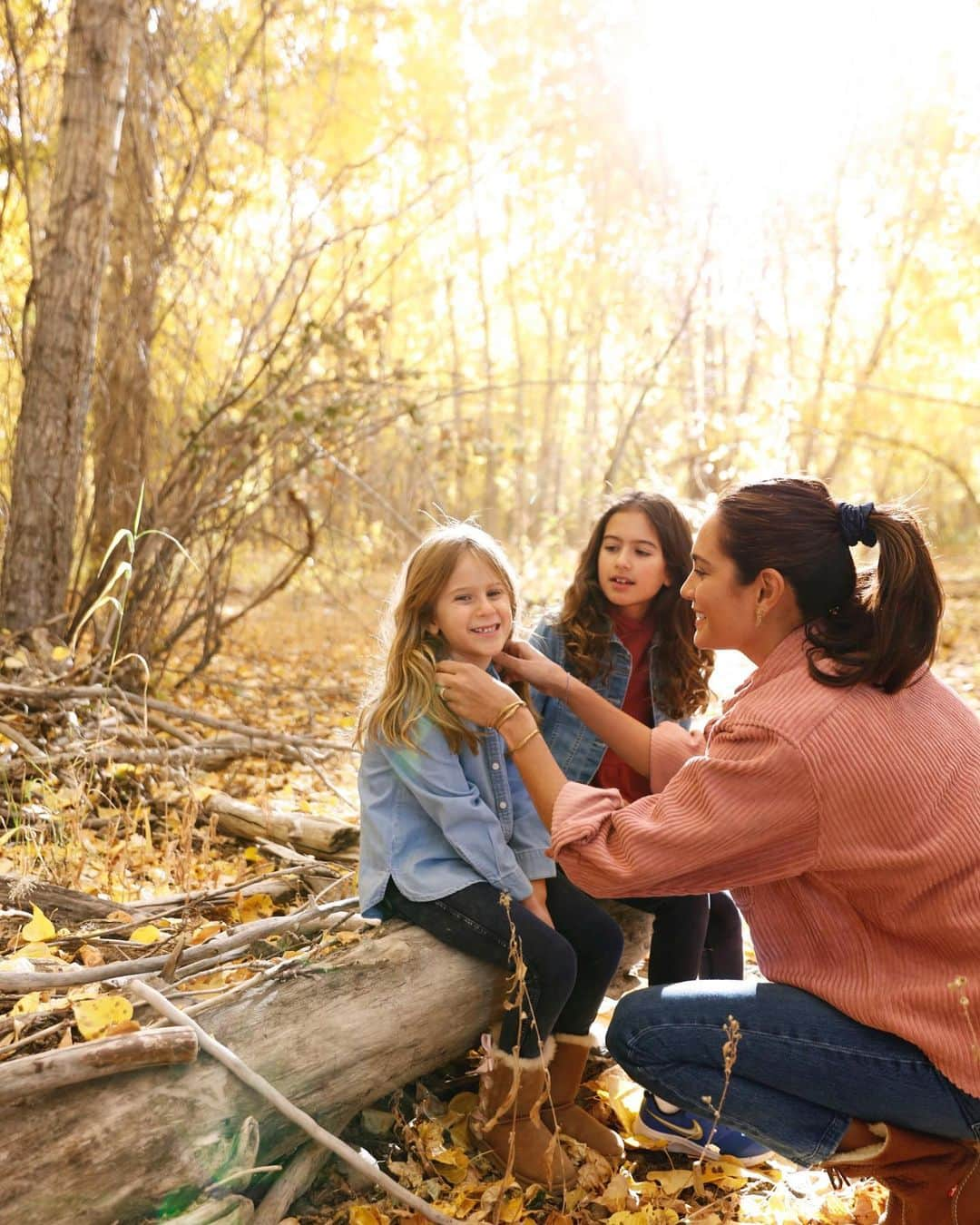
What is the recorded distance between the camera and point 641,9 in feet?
35.9

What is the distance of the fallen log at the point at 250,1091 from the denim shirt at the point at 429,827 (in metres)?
0.13

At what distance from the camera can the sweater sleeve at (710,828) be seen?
1.89 m

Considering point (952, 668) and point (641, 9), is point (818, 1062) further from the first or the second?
point (641, 9)

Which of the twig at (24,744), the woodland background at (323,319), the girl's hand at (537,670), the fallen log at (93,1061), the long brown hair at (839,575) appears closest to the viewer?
the fallen log at (93,1061)

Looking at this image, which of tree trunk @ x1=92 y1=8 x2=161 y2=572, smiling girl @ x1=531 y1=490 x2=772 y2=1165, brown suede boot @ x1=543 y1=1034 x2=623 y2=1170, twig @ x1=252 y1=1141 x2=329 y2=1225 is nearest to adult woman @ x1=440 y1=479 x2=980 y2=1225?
brown suede boot @ x1=543 y1=1034 x2=623 y2=1170

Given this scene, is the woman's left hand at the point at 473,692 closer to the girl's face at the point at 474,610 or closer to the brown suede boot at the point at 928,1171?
the girl's face at the point at 474,610

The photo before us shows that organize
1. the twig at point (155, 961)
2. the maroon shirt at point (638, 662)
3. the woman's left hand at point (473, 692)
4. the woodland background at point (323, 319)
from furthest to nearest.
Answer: the woodland background at point (323, 319), the maroon shirt at point (638, 662), the woman's left hand at point (473, 692), the twig at point (155, 961)

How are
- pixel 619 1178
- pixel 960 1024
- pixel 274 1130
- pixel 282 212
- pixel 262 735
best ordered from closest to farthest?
pixel 960 1024
pixel 274 1130
pixel 619 1178
pixel 262 735
pixel 282 212

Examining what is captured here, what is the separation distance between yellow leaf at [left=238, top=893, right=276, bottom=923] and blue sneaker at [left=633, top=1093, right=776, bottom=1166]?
110 cm

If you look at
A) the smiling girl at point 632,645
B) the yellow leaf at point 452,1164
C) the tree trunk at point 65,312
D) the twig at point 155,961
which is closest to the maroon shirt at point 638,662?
the smiling girl at point 632,645

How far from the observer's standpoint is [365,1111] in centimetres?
230

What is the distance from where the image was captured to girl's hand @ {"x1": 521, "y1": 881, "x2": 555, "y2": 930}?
2.45m

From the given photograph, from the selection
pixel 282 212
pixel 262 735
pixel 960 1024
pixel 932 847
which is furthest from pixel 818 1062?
pixel 282 212

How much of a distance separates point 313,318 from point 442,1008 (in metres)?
3.61
